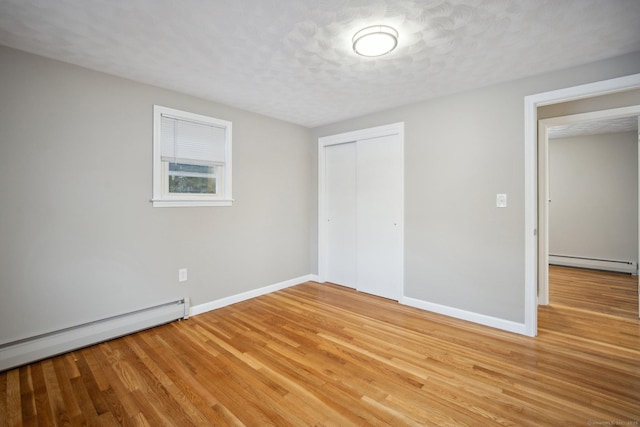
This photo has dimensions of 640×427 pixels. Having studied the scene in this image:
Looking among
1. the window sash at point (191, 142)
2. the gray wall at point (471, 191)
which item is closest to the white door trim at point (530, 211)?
the gray wall at point (471, 191)

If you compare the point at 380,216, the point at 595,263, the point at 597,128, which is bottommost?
the point at 595,263

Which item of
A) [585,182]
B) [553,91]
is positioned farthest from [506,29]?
Result: [585,182]

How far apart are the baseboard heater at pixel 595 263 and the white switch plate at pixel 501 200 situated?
13.4ft

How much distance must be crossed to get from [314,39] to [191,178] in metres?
2.03

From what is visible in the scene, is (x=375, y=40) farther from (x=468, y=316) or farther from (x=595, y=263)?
(x=595, y=263)

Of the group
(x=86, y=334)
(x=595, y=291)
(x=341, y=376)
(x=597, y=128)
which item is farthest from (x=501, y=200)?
(x=86, y=334)

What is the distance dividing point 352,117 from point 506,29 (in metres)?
2.21

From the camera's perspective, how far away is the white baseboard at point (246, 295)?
3239 millimetres

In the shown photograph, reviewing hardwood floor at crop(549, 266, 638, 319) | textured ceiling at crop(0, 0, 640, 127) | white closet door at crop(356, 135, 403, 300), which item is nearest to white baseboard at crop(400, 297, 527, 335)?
white closet door at crop(356, 135, 403, 300)

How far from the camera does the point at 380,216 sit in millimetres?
3803

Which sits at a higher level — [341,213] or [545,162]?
[545,162]

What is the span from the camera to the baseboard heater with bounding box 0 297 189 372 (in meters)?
2.16

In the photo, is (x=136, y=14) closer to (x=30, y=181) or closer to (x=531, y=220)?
(x=30, y=181)

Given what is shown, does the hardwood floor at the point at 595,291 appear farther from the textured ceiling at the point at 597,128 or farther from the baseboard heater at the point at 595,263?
the textured ceiling at the point at 597,128
